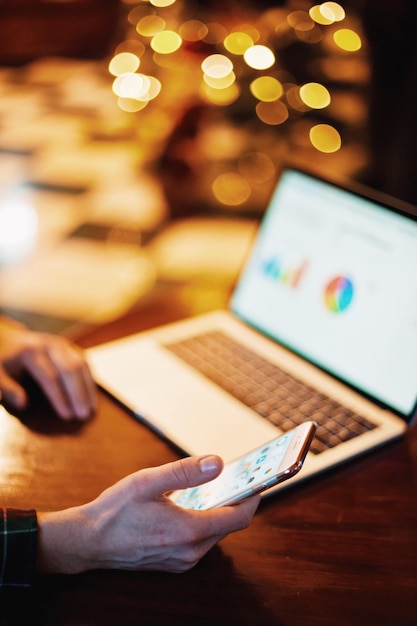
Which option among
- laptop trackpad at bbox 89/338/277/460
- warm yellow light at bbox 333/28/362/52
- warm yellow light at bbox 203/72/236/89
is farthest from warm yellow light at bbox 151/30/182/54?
laptop trackpad at bbox 89/338/277/460

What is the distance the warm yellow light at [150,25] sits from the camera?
4.67 metres

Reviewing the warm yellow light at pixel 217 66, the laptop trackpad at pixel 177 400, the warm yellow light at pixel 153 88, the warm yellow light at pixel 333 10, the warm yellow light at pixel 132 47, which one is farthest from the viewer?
the warm yellow light at pixel 132 47

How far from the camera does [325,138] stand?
4.09 metres

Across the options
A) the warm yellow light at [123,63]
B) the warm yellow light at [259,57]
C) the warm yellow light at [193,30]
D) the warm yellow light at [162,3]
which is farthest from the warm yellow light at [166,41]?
the warm yellow light at [259,57]

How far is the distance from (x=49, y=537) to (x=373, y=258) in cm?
53

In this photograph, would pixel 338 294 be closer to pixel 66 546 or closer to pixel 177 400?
pixel 177 400

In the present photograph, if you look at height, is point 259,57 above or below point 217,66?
above

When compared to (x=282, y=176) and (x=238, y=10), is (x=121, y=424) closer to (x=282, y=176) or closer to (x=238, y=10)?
(x=282, y=176)

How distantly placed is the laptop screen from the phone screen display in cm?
24

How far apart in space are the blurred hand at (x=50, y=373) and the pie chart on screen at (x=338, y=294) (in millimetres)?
341

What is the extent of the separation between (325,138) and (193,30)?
0.96 meters

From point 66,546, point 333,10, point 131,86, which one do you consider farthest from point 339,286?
point 131,86

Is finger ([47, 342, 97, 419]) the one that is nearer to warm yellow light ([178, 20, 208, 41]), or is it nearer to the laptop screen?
the laptop screen

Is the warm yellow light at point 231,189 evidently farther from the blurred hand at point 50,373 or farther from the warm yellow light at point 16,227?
the blurred hand at point 50,373
